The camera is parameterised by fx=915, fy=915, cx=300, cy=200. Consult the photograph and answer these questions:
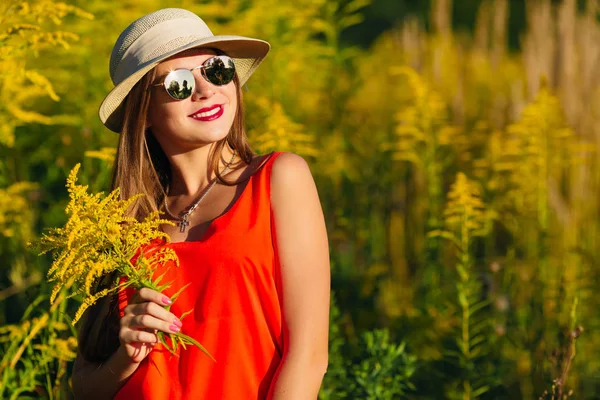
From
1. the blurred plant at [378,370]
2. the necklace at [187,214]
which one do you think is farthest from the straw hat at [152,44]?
the blurred plant at [378,370]

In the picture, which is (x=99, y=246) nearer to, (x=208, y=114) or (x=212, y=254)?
(x=212, y=254)

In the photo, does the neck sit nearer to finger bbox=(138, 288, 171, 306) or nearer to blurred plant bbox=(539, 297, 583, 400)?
finger bbox=(138, 288, 171, 306)

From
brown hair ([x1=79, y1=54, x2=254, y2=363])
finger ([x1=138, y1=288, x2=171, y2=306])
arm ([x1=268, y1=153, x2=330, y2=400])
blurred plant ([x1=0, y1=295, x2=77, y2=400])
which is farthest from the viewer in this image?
blurred plant ([x1=0, y1=295, x2=77, y2=400])

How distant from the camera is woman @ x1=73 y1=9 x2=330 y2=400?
2.03 metres

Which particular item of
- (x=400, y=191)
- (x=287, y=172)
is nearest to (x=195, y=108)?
(x=287, y=172)

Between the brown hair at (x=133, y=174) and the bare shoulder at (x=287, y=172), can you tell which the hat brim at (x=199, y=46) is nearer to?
the brown hair at (x=133, y=174)

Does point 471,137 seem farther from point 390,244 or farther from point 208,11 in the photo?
point 208,11

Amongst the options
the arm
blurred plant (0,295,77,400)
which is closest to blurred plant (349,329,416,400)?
the arm

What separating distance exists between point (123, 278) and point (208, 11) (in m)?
2.24

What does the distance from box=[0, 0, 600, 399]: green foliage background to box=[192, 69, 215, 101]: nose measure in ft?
2.70

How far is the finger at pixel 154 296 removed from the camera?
185 centimetres

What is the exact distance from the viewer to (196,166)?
7.47 ft

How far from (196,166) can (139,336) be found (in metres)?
0.50

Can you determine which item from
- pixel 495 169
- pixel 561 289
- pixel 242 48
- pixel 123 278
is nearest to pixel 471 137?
pixel 495 169
